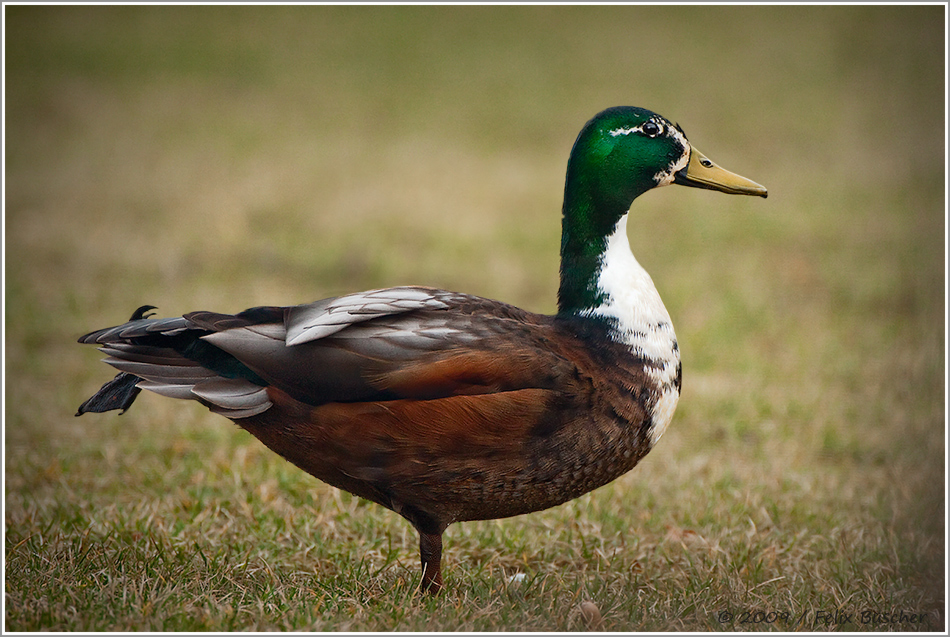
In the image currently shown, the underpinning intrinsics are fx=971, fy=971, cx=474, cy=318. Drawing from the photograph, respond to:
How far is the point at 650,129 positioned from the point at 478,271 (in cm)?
393

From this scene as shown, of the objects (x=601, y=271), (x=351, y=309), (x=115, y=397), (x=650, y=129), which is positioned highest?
(x=650, y=129)

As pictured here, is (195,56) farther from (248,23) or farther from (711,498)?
(711,498)

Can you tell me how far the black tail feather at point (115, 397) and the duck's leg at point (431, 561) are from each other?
87cm

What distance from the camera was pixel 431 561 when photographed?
8.71 ft

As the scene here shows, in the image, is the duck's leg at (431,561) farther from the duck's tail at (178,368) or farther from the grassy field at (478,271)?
the duck's tail at (178,368)

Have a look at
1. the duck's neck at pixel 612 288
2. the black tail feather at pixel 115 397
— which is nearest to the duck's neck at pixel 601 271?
the duck's neck at pixel 612 288

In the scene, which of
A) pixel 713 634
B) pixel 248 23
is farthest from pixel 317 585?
pixel 248 23

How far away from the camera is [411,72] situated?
446 inches

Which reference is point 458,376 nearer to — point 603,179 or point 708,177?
point 603,179

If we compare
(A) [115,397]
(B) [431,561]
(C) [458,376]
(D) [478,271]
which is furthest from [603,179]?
(D) [478,271]

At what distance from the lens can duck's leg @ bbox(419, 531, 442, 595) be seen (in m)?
2.64

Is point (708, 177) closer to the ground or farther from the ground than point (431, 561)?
farther from the ground

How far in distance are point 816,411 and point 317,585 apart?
2.93 m

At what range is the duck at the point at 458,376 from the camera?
2408 mm
